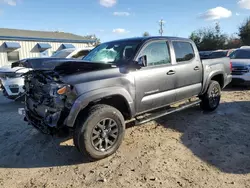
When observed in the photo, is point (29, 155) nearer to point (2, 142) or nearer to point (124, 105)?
point (2, 142)

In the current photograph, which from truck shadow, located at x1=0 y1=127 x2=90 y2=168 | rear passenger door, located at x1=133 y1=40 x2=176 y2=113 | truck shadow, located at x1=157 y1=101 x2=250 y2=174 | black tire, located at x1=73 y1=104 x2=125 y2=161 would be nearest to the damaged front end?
black tire, located at x1=73 y1=104 x2=125 y2=161

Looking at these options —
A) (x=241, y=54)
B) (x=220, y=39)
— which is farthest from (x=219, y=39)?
(x=241, y=54)

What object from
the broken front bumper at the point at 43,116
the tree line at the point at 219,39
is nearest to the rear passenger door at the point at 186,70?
the broken front bumper at the point at 43,116

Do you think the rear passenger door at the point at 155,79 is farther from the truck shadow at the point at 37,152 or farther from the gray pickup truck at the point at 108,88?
the truck shadow at the point at 37,152

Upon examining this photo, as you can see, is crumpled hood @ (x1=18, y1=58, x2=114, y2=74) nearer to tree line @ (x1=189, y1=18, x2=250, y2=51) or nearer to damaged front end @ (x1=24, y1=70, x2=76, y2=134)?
damaged front end @ (x1=24, y1=70, x2=76, y2=134)

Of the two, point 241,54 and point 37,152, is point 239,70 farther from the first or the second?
point 37,152

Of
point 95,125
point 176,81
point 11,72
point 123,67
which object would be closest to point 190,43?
point 176,81

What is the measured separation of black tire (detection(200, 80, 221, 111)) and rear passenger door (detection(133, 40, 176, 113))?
1526mm

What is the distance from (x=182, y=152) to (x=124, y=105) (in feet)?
4.12

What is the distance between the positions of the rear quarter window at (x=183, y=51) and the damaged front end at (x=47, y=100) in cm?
259

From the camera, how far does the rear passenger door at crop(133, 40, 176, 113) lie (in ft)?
13.2

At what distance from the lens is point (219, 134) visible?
Answer: 458 centimetres

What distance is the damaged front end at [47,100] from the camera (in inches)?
130

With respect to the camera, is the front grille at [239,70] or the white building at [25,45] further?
the white building at [25,45]
